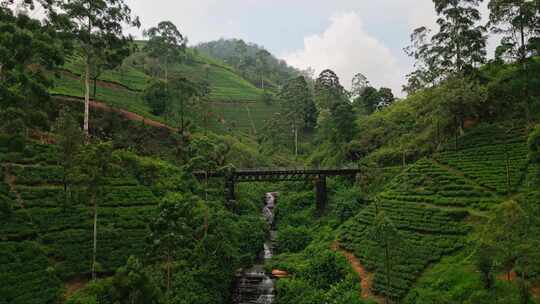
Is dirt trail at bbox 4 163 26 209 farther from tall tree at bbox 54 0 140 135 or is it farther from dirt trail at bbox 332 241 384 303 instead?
dirt trail at bbox 332 241 384 303

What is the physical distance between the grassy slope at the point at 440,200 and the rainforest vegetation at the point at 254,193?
193mm

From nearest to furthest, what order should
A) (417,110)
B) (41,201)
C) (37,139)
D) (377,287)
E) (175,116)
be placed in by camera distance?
(377,287)
(41,201)
(37,139)
(417,110)
(175,116)

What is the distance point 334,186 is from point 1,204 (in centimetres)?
4401

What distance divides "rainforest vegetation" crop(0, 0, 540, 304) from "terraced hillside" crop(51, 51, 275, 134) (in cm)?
266

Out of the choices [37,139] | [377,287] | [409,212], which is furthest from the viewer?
[37,139]

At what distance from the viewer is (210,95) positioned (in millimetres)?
127875

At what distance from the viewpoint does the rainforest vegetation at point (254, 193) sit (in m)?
27.2

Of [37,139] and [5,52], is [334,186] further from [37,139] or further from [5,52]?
[5,52]

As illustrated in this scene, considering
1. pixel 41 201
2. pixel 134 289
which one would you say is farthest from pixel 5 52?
pixel 134 289

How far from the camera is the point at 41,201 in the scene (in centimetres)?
3547

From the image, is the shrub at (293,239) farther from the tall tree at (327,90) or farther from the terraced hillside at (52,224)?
the tall tree at (327,90)

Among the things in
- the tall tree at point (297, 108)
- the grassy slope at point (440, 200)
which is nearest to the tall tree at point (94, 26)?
the grassy slope at point (440, 200)

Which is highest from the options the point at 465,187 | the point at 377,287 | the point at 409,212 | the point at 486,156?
the point at 486,156

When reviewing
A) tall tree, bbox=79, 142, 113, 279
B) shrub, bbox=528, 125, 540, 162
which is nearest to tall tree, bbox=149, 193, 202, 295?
tall tree, bbox=79, 142, 113, 279
